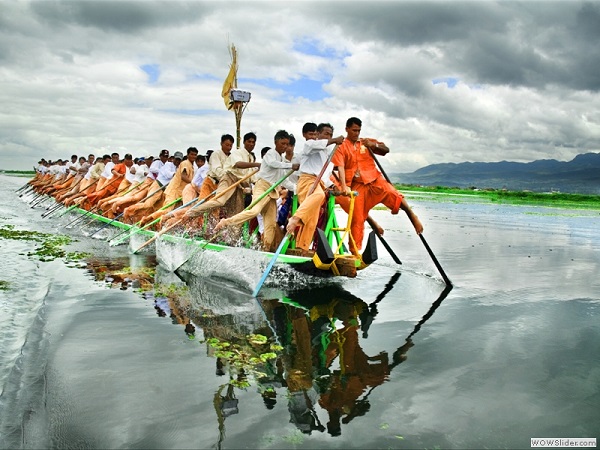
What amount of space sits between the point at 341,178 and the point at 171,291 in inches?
140

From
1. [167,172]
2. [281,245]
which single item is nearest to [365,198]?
[281,245]

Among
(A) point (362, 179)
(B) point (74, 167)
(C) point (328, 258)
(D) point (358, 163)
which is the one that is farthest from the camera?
(B) point (74, 167)

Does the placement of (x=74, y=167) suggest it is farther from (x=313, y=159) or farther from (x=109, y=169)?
(x=313, y=159)

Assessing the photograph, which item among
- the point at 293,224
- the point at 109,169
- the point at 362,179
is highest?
the point at 109,169

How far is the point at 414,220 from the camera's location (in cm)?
989

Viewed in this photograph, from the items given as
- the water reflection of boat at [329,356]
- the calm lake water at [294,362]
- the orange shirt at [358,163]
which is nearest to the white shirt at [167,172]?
the calm lake water at [294,362]

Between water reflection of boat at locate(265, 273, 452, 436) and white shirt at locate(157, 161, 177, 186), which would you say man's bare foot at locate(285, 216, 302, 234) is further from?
white shirt at locate(157, 161, 177, 186)

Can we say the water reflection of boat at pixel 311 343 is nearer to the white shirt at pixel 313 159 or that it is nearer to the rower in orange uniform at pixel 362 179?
the rower in orange uniform at pixel 362 179

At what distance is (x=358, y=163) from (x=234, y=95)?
22.1ft

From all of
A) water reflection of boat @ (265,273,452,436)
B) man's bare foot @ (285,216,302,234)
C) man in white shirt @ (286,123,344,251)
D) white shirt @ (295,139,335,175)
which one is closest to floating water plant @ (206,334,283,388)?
water reflection of boat @ (265,273,452,436)

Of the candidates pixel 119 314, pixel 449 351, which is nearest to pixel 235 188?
pixel 119 314

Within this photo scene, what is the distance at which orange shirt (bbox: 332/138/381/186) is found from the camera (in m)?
9.62

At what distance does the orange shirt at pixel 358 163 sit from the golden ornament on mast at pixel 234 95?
6.61 m

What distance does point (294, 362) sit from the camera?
5.55 metres
